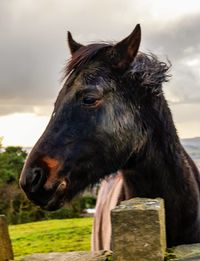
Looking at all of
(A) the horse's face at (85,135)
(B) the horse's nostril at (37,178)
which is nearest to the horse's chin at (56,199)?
(A) the horse's face at (85,135)

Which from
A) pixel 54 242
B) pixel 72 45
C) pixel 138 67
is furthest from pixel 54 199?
pixel 54 242

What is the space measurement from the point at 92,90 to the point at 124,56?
46cm

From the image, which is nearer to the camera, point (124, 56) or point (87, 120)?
point (87, 120)

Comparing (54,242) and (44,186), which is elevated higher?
(44,186)

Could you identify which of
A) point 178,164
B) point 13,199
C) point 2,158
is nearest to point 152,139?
point 178,164

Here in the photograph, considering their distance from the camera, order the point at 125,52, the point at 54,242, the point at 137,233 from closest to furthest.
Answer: the point at 137,233
the point at 125,52
the point at 54,242

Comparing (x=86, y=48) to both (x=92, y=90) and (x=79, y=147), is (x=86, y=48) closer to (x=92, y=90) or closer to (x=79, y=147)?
(x=92, y=90)

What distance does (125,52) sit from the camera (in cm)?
450

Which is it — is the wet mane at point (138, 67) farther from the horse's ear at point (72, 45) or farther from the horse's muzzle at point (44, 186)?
the horse's muzzle at point (44, 186)

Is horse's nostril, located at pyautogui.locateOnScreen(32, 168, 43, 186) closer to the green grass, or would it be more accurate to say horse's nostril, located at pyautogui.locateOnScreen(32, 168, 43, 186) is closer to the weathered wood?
the weathered wood

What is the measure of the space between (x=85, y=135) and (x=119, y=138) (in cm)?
28

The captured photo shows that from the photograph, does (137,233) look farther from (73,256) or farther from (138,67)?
(138,67)

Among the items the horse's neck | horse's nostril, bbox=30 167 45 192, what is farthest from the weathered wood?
the horse's neck

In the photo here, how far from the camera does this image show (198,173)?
16.0 ft
